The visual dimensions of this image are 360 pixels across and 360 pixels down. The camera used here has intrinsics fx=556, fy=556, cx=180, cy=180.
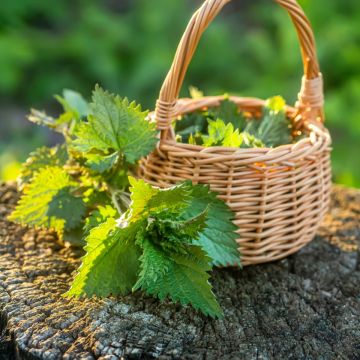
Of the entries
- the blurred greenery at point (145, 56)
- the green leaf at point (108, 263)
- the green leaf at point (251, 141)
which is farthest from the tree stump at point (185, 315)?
the blurred greenery at point (145, 56)

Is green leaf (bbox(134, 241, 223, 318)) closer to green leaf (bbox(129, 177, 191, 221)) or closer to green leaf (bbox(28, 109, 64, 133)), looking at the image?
green leaf (bbox(129, 177, 191, 221))

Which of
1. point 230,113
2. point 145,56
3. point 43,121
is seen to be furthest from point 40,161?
point 145,56

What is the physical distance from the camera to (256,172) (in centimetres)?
118

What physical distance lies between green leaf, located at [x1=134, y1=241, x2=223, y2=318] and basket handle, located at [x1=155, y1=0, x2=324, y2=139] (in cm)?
27

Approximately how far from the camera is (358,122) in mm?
3057

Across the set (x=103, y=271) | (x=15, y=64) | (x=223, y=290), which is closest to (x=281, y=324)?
(x=223, y=290)

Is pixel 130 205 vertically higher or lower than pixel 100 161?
lower

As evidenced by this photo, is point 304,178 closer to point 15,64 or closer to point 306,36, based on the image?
point 306,36

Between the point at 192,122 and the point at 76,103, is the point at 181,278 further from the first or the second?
the point at 76,103

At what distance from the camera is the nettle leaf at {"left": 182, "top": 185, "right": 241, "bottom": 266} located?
3.83ft

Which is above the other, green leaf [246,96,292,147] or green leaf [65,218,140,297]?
green leaf [246,96,292,147]

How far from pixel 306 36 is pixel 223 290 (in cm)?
63

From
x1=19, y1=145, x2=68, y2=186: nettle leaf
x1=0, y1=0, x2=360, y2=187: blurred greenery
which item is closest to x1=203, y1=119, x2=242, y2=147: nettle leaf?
x1=19, y1=145, x2=68, y2=186: nettle leaf

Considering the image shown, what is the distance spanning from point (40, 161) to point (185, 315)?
57 cm
